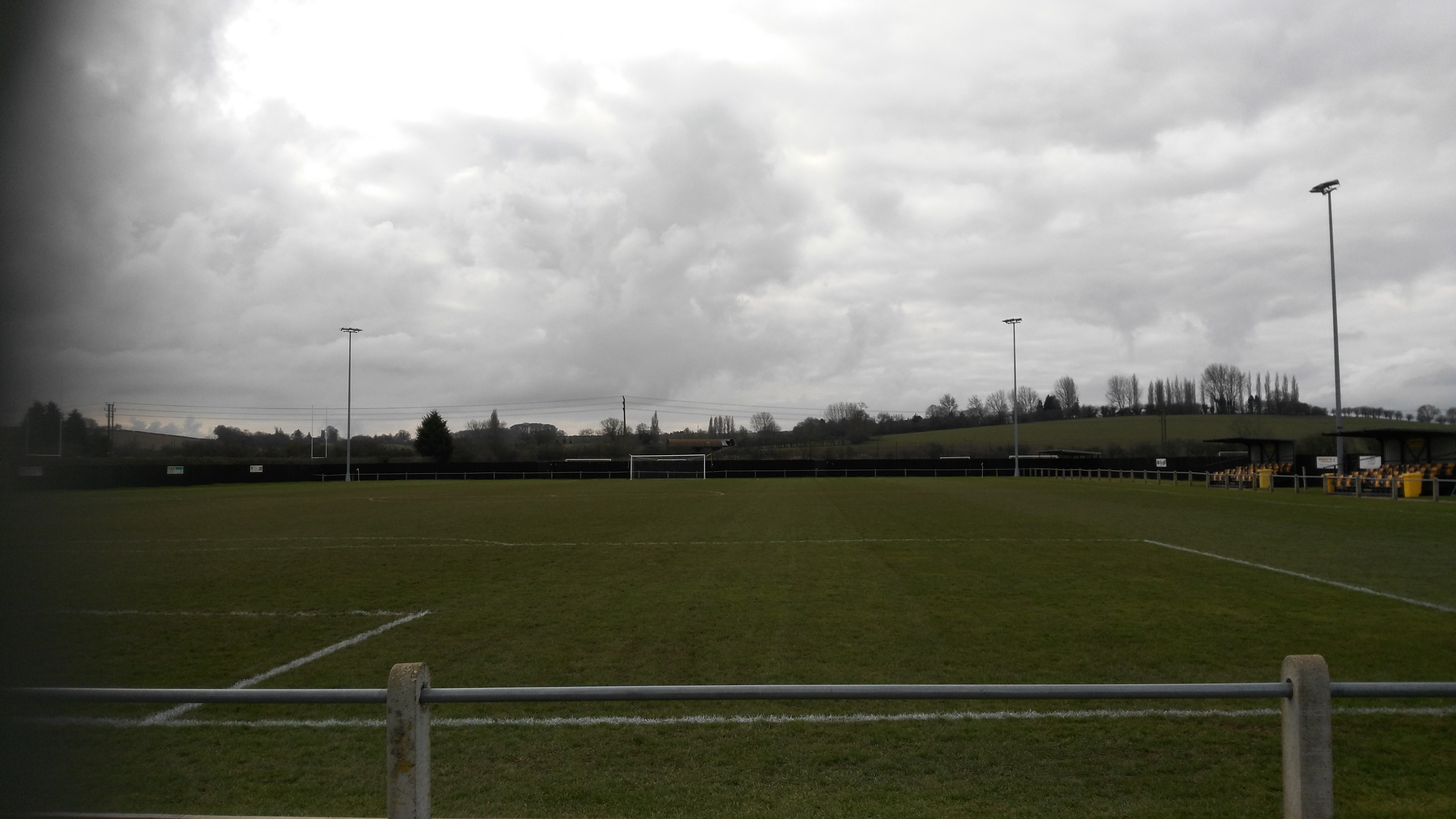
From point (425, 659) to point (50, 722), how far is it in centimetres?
506

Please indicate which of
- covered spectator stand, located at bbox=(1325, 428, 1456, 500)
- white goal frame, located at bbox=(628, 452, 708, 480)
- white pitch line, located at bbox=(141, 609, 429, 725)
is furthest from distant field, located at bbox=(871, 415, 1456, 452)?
white pitch line, located at bbox=(141, 609, 429, 725)

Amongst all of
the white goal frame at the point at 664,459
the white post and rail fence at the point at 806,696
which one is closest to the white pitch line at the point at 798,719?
the white post and rail fence at the point at 806,696

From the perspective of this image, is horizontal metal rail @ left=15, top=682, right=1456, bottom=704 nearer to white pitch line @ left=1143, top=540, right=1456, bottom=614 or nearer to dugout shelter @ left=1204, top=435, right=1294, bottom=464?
white pitch line @ left=1143, top=540, right=1456, bottom=614

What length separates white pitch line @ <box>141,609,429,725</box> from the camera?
20.0 feet

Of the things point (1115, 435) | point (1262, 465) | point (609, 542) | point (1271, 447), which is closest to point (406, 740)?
point (609, 542)

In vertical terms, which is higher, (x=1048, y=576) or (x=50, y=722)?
(x=50, y=722)

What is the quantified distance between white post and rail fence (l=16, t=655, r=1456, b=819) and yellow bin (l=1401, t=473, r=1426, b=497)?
31890mm

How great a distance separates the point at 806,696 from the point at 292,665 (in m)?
6.30

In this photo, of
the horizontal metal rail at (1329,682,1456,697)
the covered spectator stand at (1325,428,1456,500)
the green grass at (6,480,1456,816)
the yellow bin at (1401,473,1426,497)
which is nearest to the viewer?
the horizontal metal rail at (1329,682,1456,697)

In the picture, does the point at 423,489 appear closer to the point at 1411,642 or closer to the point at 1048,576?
the point at 1048,576

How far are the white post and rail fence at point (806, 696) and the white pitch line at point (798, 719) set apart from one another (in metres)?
2.60

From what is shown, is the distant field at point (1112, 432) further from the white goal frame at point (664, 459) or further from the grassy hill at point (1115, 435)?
the white goal frame at point (664, 459)

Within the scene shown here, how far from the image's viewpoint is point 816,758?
5.05 metres

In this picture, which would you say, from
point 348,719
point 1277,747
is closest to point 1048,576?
point 1277,747
